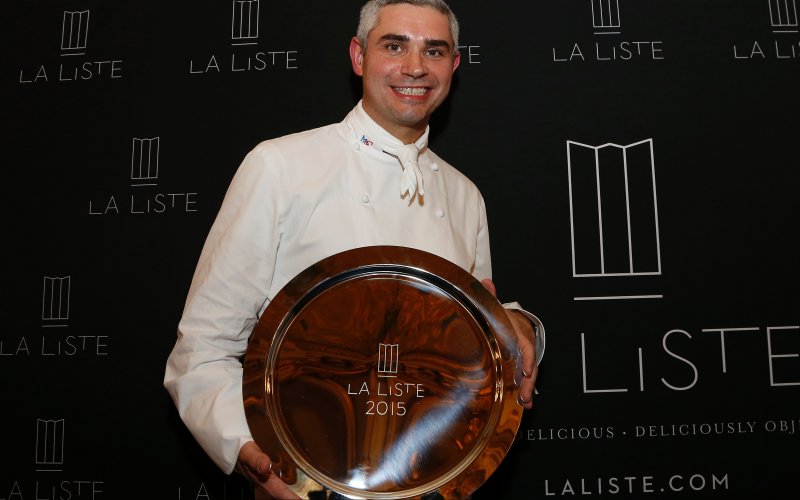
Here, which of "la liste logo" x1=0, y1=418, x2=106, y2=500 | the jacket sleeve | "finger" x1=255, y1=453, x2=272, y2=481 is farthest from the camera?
"la liste logo" x1=0, y1=418, x2=106, y2=500

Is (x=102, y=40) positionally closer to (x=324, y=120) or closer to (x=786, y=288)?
(x=324, y=120)

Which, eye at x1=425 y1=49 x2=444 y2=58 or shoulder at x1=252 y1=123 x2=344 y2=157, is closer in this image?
shoulder at x1=252 y1=123 x2=344 y2=157

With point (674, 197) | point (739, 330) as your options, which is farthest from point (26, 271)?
point (739, 330)

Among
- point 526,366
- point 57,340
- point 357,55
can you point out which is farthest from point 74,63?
point 526,366

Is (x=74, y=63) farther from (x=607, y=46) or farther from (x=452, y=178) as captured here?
(x=607, y=46)

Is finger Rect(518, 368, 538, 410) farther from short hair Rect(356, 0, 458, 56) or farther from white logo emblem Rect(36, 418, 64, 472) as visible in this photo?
white logo emblem Rect(36, 418, 64, 472)

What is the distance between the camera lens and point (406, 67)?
1.55m

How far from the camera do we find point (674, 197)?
197 centimetres

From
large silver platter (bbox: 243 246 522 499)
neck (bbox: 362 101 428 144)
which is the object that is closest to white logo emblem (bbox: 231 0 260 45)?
neck (bbox: 362 101 428 144)

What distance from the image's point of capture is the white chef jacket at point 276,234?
129cm

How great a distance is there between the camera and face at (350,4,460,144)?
61.2 inches

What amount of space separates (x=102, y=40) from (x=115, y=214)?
19.4 inches

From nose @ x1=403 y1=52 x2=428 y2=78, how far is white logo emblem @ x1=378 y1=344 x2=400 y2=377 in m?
0.61

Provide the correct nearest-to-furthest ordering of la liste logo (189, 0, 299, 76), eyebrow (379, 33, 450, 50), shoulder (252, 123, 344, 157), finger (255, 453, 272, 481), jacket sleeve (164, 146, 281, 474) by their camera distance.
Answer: finger (255, 453, 272, 481), jacket sleeve (164, 146, 281, 474), shoulder (252, 123, 344, 157), eyebrow (379, 33, 450, 50), la liste logo (189, 0, 299, 76)
